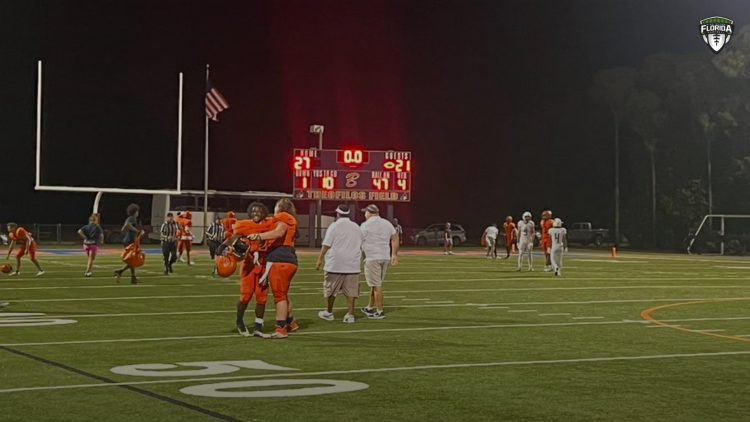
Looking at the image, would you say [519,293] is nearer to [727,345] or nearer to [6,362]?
[727,345]

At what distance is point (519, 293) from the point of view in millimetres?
22469

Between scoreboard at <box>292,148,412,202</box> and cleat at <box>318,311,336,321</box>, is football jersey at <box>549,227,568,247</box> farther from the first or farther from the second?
scoreboard at <box>292,148,412,202</box>

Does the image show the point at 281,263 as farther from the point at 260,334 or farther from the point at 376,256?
the point at 376,256

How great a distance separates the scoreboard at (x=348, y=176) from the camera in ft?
184

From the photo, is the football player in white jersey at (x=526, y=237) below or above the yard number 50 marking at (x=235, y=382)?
above

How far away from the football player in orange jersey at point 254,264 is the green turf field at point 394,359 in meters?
0.39

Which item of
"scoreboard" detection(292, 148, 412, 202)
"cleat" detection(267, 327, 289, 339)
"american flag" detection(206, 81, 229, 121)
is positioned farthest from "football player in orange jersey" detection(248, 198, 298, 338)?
"scoreboard" detection(292, 148, 412, 202)

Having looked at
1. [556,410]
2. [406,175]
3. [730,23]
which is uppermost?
[730,23]

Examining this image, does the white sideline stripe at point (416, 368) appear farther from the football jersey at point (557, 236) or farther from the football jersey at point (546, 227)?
the football jersey at point (546, 227)

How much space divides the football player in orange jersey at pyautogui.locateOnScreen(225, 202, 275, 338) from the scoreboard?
41.6 meters

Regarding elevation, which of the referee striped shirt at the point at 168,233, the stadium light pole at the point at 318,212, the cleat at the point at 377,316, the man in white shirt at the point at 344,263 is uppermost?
the stadium light pole at the point at 318,212

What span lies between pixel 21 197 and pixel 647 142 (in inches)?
1653

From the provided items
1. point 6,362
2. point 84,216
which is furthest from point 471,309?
point 84,216

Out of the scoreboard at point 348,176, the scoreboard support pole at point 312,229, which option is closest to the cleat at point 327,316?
the scoreboard at point 348,176
